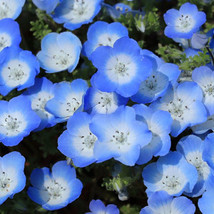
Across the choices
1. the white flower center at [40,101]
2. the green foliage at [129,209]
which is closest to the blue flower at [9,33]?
the white flower center at [40,101]

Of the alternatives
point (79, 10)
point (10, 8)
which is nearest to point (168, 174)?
point (79, 10)

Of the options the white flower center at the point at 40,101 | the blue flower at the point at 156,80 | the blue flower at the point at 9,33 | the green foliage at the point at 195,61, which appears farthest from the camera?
the blue flower at the point at 9,33

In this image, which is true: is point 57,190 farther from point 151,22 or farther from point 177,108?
point 151,22

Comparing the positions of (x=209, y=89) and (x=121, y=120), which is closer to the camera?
(x=121, y=120)

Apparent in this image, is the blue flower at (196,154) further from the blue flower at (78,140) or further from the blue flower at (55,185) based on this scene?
the blue flower at (55,185)

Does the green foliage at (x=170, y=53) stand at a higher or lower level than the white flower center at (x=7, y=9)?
lower

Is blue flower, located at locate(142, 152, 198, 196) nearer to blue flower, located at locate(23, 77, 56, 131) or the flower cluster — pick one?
the flower cluster
